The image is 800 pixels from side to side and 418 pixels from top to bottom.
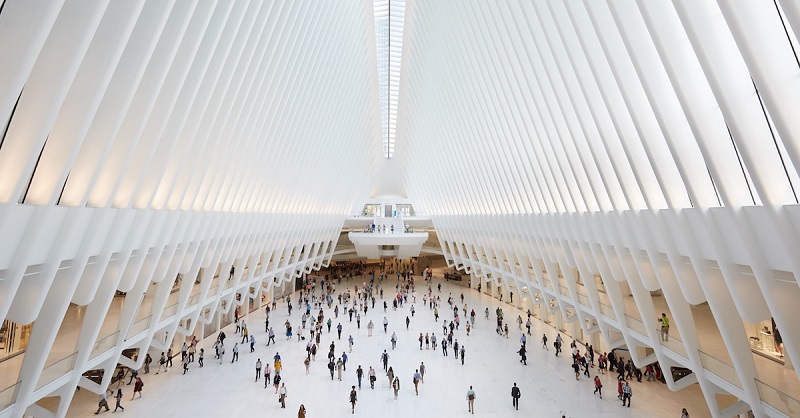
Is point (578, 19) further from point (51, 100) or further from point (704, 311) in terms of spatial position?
point (704, 311)

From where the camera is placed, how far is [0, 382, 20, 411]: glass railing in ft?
19.4

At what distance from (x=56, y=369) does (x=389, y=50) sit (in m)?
20.6

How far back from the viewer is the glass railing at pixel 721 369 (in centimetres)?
693

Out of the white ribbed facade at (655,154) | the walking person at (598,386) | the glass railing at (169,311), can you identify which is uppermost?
the white ribbed facade at (655,154)

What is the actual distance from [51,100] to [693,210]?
28.3ft

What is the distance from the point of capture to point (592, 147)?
837 cm

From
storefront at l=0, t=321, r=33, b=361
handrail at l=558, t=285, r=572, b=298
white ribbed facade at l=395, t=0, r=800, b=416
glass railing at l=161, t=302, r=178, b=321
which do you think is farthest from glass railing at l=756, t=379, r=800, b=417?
storefront at l=0, t=321, r=33, b=361

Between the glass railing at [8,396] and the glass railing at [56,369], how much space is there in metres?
0.49

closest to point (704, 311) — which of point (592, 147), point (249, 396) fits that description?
point (592, 147)

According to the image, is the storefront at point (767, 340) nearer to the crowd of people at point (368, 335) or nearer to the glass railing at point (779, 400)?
the crowd of people at point (368, 335)

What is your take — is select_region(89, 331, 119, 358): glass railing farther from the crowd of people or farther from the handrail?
the handrail

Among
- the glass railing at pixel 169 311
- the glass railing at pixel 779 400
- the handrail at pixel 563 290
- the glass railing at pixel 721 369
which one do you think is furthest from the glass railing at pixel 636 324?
the glass railing at pixel 169 311

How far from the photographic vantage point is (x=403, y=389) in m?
11.5

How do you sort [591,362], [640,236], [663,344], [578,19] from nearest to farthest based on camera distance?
[578,19] < [640,236] < [663,344] < [591,362]
